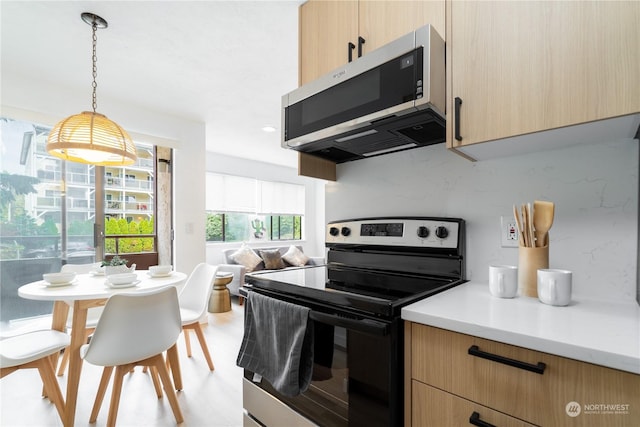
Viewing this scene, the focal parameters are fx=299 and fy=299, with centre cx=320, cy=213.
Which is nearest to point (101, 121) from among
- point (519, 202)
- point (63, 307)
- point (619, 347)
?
point (63, 307)

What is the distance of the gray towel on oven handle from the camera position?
41.3 inches

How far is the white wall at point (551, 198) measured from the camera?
99 centimetres

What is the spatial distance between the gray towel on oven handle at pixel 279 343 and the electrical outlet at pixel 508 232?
2.78ft

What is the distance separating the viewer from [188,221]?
11.7 feet

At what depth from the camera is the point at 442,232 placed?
1.32 metres

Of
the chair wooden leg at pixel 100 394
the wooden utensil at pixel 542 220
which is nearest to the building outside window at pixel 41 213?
the chair wooden leg at pixel 100 394

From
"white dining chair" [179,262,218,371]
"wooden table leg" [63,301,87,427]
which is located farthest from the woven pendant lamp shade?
"white dining chair" [179,262,218,371]

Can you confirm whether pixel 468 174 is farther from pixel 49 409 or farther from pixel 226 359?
pixel 49 409

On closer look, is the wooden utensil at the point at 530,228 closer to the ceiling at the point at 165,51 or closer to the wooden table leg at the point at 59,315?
the ceiling at the point at 165,51

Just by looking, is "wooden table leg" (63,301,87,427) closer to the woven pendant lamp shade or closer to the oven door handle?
the woven pendant lamp shade

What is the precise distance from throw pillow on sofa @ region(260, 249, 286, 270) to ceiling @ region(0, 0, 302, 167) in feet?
8.37

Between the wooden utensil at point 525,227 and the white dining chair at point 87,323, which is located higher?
the wooden utensil at point 525,227

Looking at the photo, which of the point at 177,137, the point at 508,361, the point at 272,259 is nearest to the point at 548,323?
the point at 508,361
